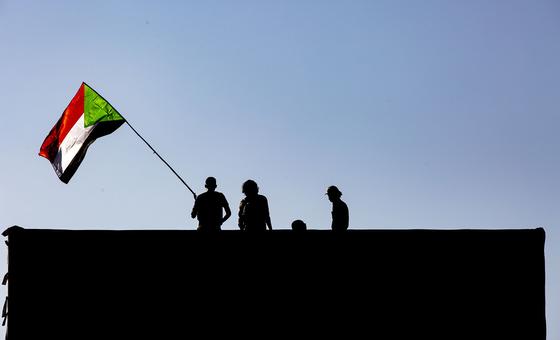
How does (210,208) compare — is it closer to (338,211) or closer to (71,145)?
(338,211)

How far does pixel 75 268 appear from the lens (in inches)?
549

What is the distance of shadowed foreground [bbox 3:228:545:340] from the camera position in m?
13.8

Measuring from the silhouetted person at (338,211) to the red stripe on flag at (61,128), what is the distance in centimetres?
577

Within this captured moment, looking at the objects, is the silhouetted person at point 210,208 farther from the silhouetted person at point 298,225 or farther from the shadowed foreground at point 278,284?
the silhouetted person at point 298,225

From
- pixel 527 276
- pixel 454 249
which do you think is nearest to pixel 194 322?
pixel 454 249

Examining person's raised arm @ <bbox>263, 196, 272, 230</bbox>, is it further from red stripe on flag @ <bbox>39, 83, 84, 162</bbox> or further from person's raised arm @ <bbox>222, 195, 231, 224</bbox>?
red stripe on flag @ <bbox>39, 83, 84, 162</bbox>

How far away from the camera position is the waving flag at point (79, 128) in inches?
677

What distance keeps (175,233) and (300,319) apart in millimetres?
2134

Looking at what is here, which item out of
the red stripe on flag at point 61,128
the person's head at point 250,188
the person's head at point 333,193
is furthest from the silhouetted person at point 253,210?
the red stripe on flag at point 61,128

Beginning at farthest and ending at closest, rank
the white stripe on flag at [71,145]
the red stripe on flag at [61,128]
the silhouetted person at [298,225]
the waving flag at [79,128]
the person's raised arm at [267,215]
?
the red stripe on flag at [61,128] → the waving flag at [79,128] → the white stripe on flag at [71,145] → the person's raised arm at [267,215] → the silhouetted person at [298,225]

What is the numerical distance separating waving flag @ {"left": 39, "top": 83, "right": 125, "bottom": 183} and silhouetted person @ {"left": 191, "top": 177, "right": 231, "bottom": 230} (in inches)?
136

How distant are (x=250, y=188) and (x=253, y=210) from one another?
33 centimetres

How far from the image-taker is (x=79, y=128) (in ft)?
57.6

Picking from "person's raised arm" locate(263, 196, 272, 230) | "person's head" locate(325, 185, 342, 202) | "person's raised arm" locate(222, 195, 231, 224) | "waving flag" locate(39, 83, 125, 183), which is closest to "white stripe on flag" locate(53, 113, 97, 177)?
"waving flag" locate(39, 83, 125, 183)
